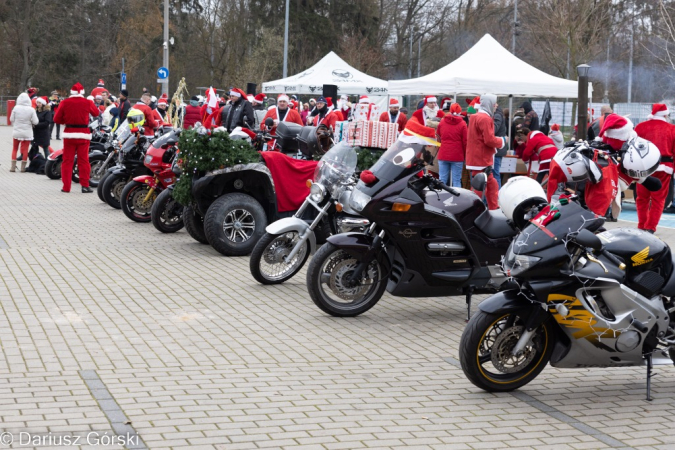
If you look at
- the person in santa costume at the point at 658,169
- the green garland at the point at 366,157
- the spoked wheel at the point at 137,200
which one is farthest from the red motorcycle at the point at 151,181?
the person in santa costume at the point at 658,169

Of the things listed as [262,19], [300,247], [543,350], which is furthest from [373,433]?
[262,19]

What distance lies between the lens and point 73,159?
1855 centimetres

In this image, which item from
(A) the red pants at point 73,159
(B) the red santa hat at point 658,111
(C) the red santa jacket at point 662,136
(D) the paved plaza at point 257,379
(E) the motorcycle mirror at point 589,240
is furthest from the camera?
(A) the red pants at point 73,159

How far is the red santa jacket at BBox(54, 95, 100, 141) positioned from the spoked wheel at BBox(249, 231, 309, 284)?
938 cm

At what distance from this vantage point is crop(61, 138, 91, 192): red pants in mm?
18125

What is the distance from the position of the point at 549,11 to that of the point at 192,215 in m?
25.6

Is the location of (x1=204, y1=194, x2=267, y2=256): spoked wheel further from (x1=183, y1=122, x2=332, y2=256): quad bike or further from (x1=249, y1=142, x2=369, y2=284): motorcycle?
(x1=249, y1=142, x2=369, y2=284): motorcycle

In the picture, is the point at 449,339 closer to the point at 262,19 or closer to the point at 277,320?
the point at 277,320

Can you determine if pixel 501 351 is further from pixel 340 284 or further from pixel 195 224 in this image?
pixel 195 224

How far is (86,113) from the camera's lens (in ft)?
58.9

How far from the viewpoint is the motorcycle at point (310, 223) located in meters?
9.02

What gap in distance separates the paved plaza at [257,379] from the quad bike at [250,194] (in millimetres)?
1230

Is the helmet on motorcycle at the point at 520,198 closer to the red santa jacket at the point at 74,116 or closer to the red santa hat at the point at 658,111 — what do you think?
the red santa hat at the point at 658,111

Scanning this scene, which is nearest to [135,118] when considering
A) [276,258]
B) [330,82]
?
[276,258]
